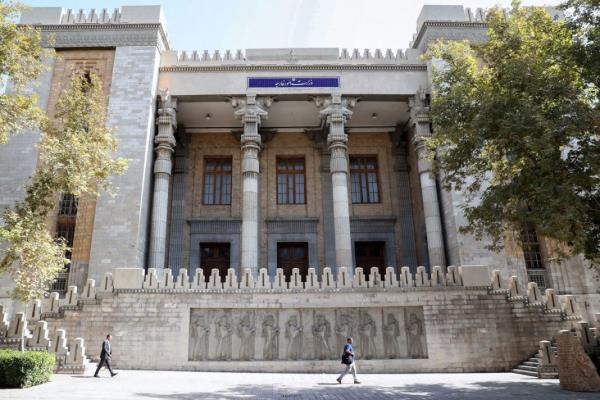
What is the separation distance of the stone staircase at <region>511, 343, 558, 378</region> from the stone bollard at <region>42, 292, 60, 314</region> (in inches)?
541

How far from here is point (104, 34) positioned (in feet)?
62.2

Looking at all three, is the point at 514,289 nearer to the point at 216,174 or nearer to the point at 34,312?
the point at 216,174

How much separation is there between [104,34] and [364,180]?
13630 millimetres

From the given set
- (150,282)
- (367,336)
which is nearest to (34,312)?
(150,282)

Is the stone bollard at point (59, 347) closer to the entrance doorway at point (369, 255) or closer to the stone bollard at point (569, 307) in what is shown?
the entrance doorway at point (369, 255)

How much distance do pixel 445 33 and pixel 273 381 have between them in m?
16.0

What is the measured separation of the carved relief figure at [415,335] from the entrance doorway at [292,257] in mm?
7890

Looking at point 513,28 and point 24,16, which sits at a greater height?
point 24,16

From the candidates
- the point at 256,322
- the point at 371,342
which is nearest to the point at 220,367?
the point at 256,322

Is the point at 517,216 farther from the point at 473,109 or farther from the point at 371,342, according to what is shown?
the point at 371,342

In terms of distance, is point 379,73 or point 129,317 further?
point 379,73

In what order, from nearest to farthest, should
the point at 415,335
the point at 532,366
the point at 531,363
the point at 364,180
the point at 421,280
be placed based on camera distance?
the point at 532,366
the point at 531,363
the point at 415,335
the point at 421,280
the point at 364,180

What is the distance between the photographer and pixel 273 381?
10.9m

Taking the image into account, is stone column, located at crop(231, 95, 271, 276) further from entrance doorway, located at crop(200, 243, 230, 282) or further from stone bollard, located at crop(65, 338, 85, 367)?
stone bollard, located at crop(65, 338, 85, 367)
